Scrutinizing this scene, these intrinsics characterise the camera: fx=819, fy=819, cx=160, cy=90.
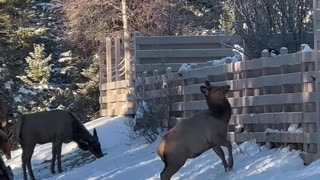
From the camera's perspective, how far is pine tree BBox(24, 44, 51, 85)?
3750 cm

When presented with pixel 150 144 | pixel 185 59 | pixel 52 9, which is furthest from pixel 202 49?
pixel 52 9

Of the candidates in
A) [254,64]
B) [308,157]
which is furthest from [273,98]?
[308,157]

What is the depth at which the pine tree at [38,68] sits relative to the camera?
3750 cm

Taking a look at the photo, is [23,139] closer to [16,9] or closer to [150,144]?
[150,144]

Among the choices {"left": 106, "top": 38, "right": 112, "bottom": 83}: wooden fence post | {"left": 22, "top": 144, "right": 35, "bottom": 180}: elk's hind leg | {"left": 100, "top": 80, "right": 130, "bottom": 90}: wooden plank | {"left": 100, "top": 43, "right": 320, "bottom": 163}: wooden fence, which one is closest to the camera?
{"left": 100, "top": 43, "right": 320, "bottom": 163}: wooden fence

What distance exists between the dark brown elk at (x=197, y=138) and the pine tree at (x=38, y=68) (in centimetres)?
2437

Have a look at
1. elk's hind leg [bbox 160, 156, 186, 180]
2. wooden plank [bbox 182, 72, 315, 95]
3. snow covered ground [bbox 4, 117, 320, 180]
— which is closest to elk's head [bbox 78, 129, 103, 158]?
snow covered ground [bbox 4, 117, 320, 180]

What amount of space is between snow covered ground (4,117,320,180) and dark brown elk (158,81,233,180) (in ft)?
1.70

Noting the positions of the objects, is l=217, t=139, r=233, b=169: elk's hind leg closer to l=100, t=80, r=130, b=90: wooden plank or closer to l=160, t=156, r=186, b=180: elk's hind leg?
l=160, t=156, r=186, b=180: elk's hind leg

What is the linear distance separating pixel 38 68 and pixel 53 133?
59.3 ft

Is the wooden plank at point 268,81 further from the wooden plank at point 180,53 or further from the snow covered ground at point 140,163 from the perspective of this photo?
the wooden plank at point 180,53

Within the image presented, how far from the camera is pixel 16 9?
1523 inches

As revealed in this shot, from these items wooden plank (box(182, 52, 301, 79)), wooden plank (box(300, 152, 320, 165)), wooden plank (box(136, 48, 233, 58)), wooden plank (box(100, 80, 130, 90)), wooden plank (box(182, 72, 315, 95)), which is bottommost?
wooden plank (box(300, 152, 320, 165))

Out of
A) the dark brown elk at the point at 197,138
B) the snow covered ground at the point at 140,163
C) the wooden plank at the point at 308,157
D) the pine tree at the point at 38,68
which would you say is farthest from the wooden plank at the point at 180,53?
the pine tree at the point at 38,68
